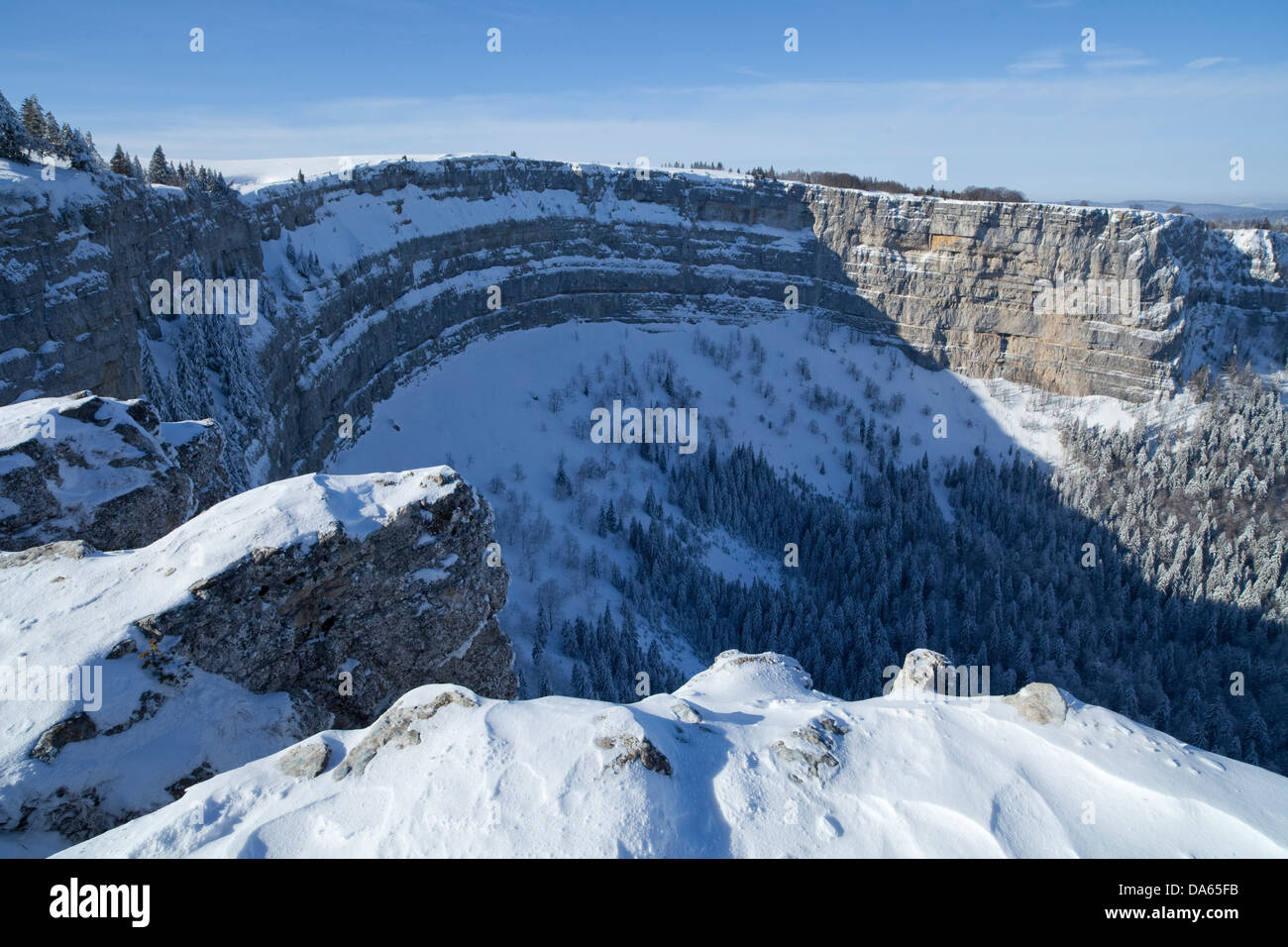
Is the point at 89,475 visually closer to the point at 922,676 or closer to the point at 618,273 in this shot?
the point at 922,676

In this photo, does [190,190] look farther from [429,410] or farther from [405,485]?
[405,485]


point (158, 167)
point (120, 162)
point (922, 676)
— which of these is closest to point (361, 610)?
point (922, 676)

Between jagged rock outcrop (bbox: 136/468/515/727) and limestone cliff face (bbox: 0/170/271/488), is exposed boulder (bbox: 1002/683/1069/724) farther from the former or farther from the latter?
limestone cliff face (bbox: 0/170/271/488)

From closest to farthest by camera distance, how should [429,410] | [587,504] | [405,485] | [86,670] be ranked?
[86,670]
[405,485]
[587,504]
[429,410]

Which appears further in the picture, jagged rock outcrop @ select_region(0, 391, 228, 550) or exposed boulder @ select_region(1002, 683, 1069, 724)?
jagged rock outcrop @ select_region(0, 391, 228, 550)

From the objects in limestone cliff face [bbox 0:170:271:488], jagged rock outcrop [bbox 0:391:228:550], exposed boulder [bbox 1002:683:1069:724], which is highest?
limestone cliff face [bbox 0:170:271:488]

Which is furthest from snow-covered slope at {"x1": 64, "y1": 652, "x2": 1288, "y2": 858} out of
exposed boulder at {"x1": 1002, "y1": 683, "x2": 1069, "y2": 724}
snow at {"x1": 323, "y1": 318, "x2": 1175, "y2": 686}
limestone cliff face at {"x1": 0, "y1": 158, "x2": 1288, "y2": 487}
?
snow at {"x1": 323, "y1": 318, "x2": 1175, "y2": 686}
